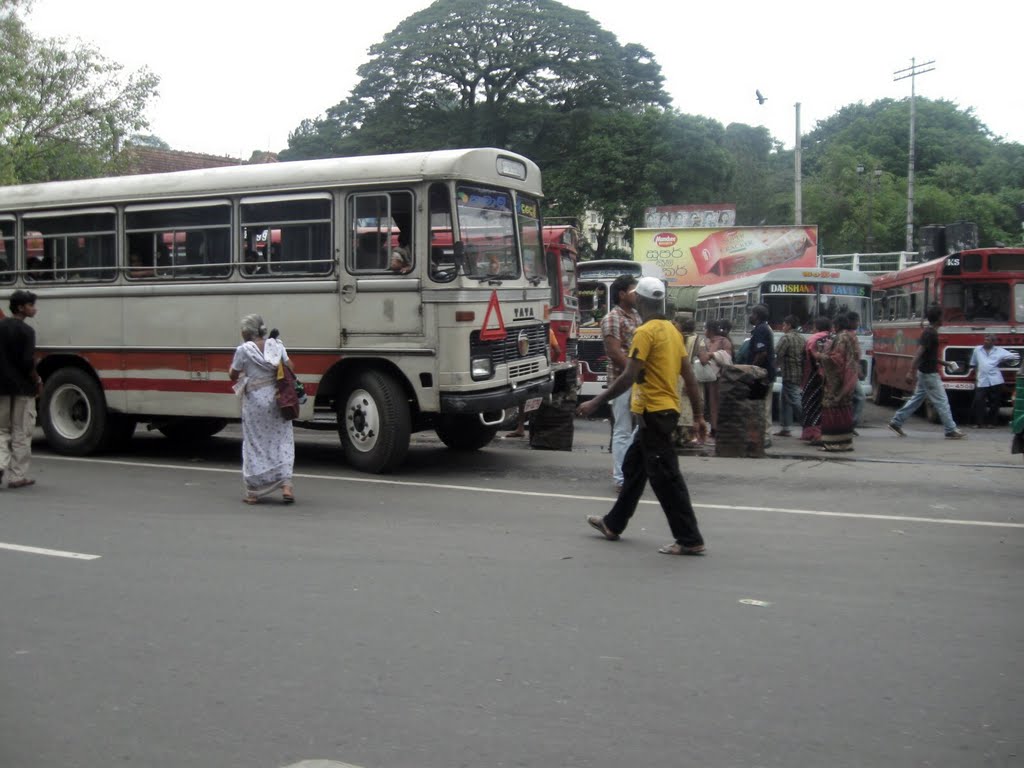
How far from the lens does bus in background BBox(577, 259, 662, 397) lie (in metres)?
20.0

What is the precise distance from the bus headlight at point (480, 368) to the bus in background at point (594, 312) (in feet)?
28.9

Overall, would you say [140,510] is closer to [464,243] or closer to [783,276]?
[464,243]

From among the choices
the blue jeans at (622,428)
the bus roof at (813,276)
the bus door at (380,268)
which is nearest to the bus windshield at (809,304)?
the bus roof at (813,276)

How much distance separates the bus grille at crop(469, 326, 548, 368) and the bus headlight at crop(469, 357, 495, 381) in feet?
0.15

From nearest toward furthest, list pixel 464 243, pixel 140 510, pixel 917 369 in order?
pixel 140 510
pixel 464 243
pixel 917 369

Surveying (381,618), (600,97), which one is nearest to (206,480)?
(381,618)

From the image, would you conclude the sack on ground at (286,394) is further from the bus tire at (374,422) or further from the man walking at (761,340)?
the man walking at (761,340)

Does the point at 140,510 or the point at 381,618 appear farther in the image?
the point at 140,510

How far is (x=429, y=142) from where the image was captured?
4419cm

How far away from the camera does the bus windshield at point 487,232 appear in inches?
415

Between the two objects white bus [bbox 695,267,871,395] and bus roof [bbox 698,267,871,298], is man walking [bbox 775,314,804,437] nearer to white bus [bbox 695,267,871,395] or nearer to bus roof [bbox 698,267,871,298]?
white bus [bbox 695,267,871,395]

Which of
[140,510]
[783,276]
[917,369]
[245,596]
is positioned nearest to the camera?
[245,596]

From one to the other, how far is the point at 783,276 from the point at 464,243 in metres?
10.1

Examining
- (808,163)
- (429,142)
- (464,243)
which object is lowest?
(464,243)
